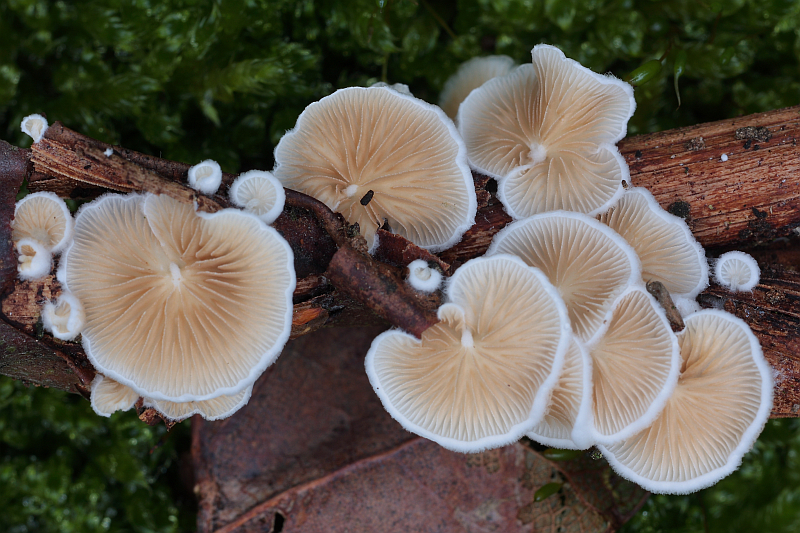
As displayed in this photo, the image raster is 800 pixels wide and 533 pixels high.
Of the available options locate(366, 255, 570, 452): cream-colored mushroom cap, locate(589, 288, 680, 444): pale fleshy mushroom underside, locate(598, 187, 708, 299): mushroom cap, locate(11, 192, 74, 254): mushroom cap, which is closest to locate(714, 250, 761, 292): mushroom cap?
locate(598, 187, 708, 299): mushroom cap

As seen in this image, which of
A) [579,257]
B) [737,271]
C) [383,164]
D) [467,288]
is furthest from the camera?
[737,271]

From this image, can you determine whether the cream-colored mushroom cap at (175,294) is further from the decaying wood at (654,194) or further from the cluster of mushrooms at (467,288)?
the decaying wood at (654,194)

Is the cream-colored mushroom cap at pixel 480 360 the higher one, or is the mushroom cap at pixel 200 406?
the cream-colored mushroom cap at pixel 480 360

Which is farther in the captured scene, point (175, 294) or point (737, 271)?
point (737, 271)

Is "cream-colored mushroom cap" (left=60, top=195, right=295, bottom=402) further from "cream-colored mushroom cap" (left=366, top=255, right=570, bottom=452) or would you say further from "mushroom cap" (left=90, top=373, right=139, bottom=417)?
"cream-colored mushroom cap" (left=366, top=255, right=570, bottom=452)

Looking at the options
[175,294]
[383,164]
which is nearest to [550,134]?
[383,164]

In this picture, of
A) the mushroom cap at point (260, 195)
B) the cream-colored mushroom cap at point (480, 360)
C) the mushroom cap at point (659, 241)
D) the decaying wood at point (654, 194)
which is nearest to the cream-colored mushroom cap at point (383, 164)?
the decaying wood at point (654, 194)

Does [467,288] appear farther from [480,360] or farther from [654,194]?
[654,194]
